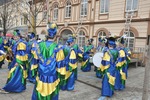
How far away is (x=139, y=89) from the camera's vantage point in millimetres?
7242

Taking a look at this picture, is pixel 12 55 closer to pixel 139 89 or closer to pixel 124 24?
pixel 139 89

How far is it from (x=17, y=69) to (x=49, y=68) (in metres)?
2.07

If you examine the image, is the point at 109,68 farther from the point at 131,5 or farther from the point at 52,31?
the point at 131,5

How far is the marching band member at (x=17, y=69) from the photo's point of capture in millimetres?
5690

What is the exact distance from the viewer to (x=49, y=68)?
13.1ft

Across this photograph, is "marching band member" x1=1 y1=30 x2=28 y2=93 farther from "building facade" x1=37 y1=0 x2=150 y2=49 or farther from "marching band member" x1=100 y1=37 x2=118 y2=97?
"building facade" x1=37 y1=0 x2=150 y2=49

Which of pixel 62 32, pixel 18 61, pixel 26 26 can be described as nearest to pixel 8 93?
pixel 18 61

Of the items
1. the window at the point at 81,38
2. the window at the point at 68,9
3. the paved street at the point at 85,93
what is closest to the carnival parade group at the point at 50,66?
the paved street at the point at 85,93

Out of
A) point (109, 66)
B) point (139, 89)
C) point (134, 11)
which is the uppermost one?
point (134, 11)

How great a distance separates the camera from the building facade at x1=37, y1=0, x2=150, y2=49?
1369cm

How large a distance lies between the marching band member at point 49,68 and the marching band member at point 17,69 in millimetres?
1801

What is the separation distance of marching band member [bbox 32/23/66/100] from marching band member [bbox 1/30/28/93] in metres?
1.80

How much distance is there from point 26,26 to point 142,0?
20.7 meters

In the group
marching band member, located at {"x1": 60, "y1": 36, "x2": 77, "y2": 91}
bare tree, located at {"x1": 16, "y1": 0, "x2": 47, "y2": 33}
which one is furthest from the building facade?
marching band member, located at {"x1": 60, "y1": 36, "x2": 77, "y2": 91}
